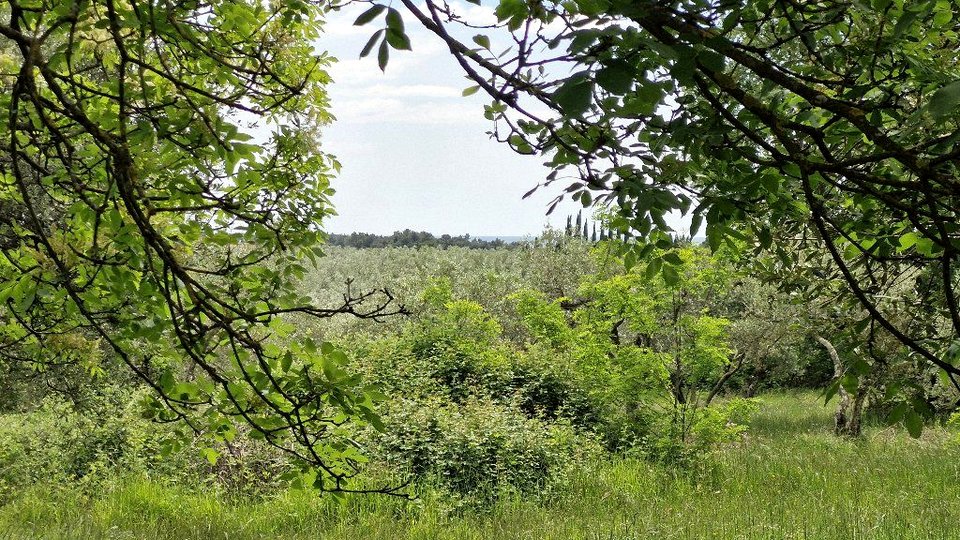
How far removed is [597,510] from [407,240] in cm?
6848

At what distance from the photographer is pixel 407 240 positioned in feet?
246

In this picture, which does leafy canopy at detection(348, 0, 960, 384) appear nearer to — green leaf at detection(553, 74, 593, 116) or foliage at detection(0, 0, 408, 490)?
green leaf at detection(553, 74, 593, 116)

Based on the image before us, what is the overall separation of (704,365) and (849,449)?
4.51 metres

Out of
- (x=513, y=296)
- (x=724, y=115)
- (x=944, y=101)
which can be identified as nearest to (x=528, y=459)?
(x=513, y=296)

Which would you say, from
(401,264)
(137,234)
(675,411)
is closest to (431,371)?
(675,411)

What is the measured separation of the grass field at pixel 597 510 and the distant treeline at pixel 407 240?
58.2 m

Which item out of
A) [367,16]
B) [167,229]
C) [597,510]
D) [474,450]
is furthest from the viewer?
[474,450]

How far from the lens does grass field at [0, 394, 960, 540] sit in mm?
6160

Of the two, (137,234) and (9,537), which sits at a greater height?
(137,234)

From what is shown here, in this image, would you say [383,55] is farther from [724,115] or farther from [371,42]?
[724,115]

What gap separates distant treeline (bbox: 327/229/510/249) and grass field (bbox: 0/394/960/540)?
5817 centimetres

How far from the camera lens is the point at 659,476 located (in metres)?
8.89

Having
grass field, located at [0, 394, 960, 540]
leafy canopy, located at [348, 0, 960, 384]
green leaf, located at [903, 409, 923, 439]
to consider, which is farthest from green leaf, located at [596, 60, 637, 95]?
grass field, located at [0, 394, 960, 540]

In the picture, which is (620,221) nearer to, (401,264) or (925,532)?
(925,532)
